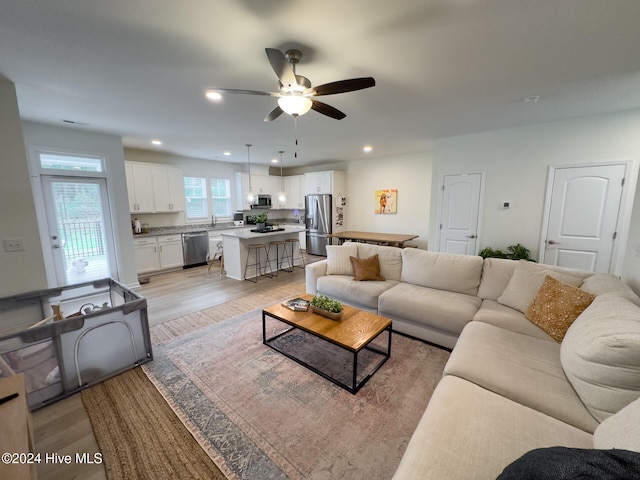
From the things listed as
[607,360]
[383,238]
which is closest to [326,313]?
[607,360]

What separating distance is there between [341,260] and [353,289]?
22.9 inches

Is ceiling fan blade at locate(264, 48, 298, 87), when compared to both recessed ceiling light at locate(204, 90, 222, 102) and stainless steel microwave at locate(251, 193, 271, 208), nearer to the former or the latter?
recessed ceiling light at locate(204, 90, 222, 102)

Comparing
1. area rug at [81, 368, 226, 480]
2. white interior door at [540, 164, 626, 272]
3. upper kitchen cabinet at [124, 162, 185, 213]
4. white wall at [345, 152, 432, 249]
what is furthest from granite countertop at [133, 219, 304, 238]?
white interior door at [540, 164, 626, 272]

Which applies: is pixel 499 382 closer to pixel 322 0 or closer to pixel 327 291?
pixel 327 291

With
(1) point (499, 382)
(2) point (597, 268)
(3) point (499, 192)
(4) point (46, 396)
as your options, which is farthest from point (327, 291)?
(2) point (597, 268)

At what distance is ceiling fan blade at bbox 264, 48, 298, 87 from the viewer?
4.99 ft

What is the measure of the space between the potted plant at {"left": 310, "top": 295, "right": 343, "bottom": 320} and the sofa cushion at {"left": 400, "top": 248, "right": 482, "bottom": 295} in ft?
3.97

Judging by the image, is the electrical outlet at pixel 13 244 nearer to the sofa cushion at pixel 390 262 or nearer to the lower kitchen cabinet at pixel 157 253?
the lower kitchen cabinet at pixel 157 253

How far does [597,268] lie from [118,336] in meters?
5.87

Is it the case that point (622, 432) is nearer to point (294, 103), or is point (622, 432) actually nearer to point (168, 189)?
point (294, 103)

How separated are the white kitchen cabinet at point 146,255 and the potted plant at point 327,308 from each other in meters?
4.33

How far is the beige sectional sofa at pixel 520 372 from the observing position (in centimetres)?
99

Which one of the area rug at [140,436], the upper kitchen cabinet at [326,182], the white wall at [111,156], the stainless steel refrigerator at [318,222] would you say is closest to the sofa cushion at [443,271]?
the area rug at [140,436]

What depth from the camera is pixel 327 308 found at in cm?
240
